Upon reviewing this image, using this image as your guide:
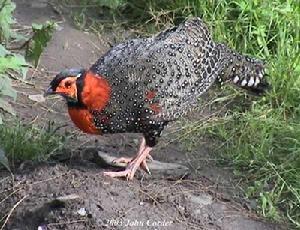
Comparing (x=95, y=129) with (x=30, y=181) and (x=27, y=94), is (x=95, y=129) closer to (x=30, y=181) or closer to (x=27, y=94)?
(x=30, y=181)

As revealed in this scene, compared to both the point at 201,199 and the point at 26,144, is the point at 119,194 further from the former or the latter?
the point at 26,144

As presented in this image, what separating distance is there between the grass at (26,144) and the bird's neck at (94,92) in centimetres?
52

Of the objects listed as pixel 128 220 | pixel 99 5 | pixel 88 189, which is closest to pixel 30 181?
pixel 88 189

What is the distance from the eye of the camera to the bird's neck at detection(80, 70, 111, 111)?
4.32 m

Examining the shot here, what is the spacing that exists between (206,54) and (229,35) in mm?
1304

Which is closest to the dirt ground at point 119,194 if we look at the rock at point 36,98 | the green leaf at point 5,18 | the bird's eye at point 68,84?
the rock at point 36,98

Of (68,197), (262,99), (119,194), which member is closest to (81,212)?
(68,197)

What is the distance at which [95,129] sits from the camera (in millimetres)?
4426

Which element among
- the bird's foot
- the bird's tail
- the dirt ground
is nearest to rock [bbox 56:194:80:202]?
the dirt ground

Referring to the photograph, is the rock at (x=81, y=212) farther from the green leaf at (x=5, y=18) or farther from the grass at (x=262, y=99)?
the green leaf at (x=5, y=18)

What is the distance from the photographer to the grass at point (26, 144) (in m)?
4.71

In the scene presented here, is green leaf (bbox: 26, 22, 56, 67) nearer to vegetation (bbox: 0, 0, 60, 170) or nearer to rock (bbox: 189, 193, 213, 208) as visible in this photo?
vegetation (bbox: 0, 0, 60, 170)

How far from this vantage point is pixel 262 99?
553 cm

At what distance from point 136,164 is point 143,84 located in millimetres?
441
